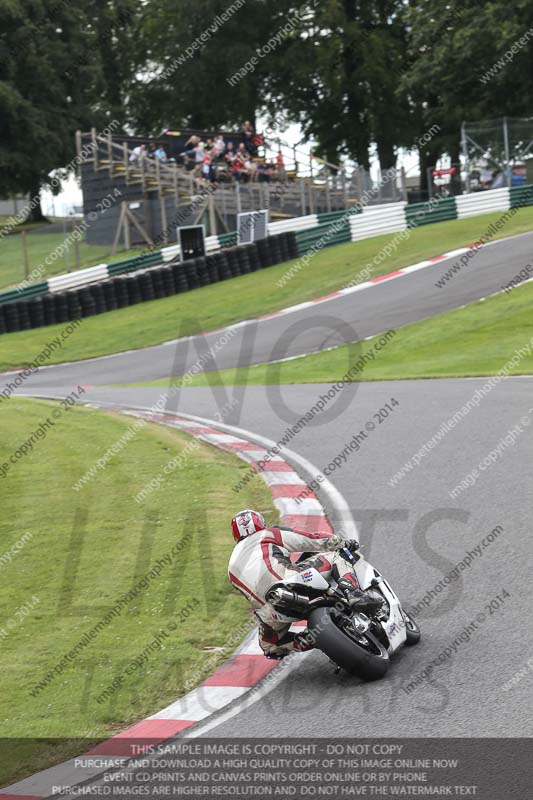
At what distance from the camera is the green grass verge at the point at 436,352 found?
58.8 ft

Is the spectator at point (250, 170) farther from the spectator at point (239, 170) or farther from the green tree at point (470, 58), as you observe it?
the green tree at point (470, 58)

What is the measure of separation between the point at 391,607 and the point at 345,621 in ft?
1.33

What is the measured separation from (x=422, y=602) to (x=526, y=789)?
267cm

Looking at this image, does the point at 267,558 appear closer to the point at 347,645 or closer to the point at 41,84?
the point at 347,645

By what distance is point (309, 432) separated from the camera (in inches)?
530

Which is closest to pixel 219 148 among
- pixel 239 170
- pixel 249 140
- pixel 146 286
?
pixel 249 140

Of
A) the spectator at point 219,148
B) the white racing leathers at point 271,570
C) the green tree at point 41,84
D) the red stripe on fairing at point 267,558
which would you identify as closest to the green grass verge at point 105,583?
the white racing leathers at point 271,570

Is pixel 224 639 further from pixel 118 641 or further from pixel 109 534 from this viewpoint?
pixel 109 534

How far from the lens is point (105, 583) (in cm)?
877

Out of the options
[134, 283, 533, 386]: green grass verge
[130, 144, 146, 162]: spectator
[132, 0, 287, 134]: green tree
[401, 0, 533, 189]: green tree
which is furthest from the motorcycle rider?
[132, 0, 287, 134]: green tree

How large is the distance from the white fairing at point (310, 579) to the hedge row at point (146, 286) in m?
22.5

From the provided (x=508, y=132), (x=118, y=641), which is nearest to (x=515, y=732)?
(x=118, y=641)

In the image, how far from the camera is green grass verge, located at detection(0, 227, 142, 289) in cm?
2938

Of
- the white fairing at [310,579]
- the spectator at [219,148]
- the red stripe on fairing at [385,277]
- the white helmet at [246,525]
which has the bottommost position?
the white fairing at [310,579]
